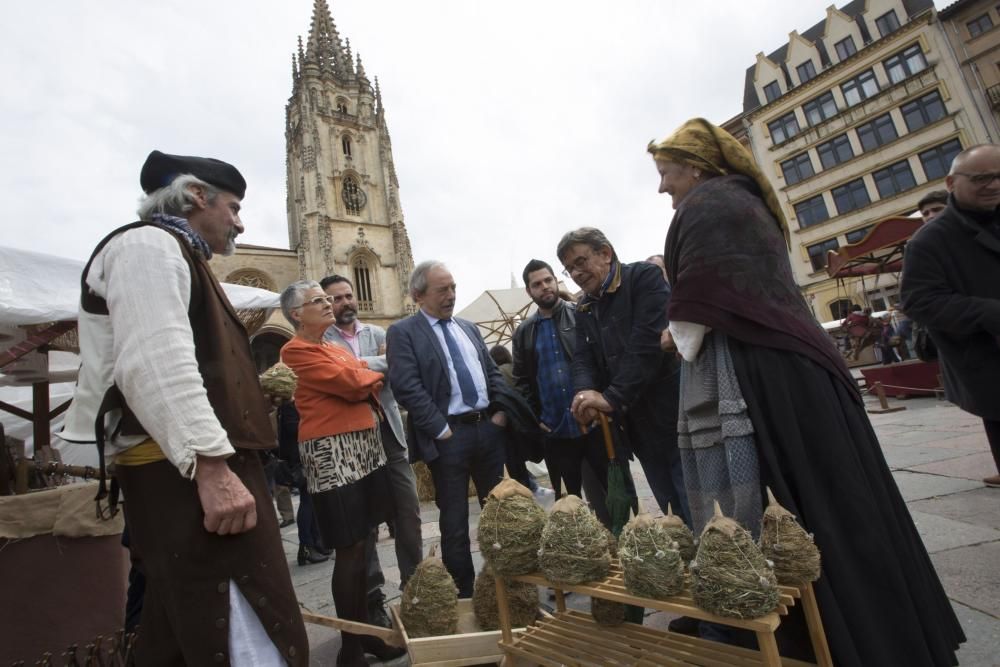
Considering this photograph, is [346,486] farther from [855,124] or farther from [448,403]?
[855,124]

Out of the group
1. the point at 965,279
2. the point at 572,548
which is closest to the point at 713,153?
the point at 572,548

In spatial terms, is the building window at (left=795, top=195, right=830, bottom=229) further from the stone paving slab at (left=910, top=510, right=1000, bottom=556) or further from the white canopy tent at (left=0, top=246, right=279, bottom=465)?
the white canopy tent at (left=0, top=246, right=279, bottom=465)

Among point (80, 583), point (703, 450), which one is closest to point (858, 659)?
point (703, 450)

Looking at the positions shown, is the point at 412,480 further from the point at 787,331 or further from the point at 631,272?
the point at 787,331

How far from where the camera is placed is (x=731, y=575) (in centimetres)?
124

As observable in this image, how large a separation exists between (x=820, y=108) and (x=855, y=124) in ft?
7.41

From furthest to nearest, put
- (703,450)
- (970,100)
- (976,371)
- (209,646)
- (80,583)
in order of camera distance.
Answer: (970,100) → (976,371) → (80,583) → (703,450) → (209,646)

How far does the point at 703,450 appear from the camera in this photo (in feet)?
5.60

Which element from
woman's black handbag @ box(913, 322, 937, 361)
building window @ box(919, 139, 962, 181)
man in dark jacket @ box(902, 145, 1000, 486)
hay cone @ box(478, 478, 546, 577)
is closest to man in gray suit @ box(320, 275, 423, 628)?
hay cone @ box(478, 478, 546, 577)

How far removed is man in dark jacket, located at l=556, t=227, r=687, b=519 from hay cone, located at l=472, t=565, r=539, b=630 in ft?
2.81

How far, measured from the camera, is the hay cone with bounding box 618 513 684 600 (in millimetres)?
1428

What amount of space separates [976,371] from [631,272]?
6.54ft

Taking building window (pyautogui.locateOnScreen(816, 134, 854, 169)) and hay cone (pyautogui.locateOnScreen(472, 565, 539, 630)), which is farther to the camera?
building window (pyautogui.locateOnScreen(816, 134, 854, 169))

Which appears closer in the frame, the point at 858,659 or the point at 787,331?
the point at 858,659
